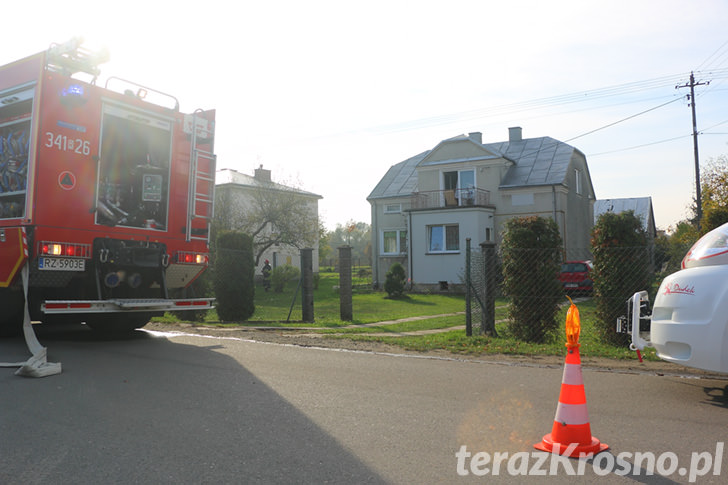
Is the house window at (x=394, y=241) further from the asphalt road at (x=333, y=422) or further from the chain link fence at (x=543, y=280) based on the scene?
the asphalt road at (x=333, y=422)

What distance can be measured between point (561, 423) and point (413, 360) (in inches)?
154

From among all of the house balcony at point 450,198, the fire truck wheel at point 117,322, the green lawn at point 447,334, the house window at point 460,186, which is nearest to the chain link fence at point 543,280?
the green lawn at point 447,334

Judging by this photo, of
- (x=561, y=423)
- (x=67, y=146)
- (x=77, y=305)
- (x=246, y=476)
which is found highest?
(x=67, y=146)

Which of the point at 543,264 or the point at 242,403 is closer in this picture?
the point at 242,403

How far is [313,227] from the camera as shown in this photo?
38156mm

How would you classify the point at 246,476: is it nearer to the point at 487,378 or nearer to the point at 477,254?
the point at 487,378

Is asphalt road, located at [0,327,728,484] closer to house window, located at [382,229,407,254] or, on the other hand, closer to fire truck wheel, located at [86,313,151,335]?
fire truck wheel, located at [86,313,151,335]

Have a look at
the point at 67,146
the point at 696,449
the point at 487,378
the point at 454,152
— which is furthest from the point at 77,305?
the point at 454,152

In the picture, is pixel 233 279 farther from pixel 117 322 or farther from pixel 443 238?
pixel 443 238

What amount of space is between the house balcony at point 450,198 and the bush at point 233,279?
19.1 m

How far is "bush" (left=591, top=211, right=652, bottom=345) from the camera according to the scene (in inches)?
359

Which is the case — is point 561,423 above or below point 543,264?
below

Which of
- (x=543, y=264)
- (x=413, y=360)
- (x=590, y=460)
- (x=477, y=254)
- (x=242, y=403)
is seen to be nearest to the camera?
(x=590, y=460)

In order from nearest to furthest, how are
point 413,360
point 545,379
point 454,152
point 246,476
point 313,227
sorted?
point 246,476
point 545,379
point 413,360
point 454,152
point 313,227
